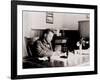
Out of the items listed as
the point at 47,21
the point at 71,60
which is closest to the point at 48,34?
the point at 47,21

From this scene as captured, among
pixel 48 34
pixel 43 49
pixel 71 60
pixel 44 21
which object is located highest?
pixel 44 21

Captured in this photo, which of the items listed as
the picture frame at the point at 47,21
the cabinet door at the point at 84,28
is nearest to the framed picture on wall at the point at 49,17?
the picture frame at the point at 47,21

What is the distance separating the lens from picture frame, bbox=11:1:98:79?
184 cm

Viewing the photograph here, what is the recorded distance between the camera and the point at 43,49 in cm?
195

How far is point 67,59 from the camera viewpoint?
2.02m

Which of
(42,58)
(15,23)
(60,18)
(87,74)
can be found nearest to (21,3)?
(15,23)

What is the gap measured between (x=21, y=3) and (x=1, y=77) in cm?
70

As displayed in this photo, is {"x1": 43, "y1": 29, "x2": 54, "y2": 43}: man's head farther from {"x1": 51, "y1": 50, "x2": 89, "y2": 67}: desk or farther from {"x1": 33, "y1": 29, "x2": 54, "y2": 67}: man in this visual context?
{"x1": 51, "y1": 50, "x2": 89, "y2": 67}: desk

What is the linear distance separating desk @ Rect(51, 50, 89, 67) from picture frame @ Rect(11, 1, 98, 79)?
41 mm

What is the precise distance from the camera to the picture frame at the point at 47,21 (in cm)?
184

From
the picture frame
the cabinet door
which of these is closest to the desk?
the picture frame

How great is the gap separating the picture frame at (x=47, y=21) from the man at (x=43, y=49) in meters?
0.08

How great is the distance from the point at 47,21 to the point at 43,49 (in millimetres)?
273

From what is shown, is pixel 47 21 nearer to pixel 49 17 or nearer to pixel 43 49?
pixel 49 17
